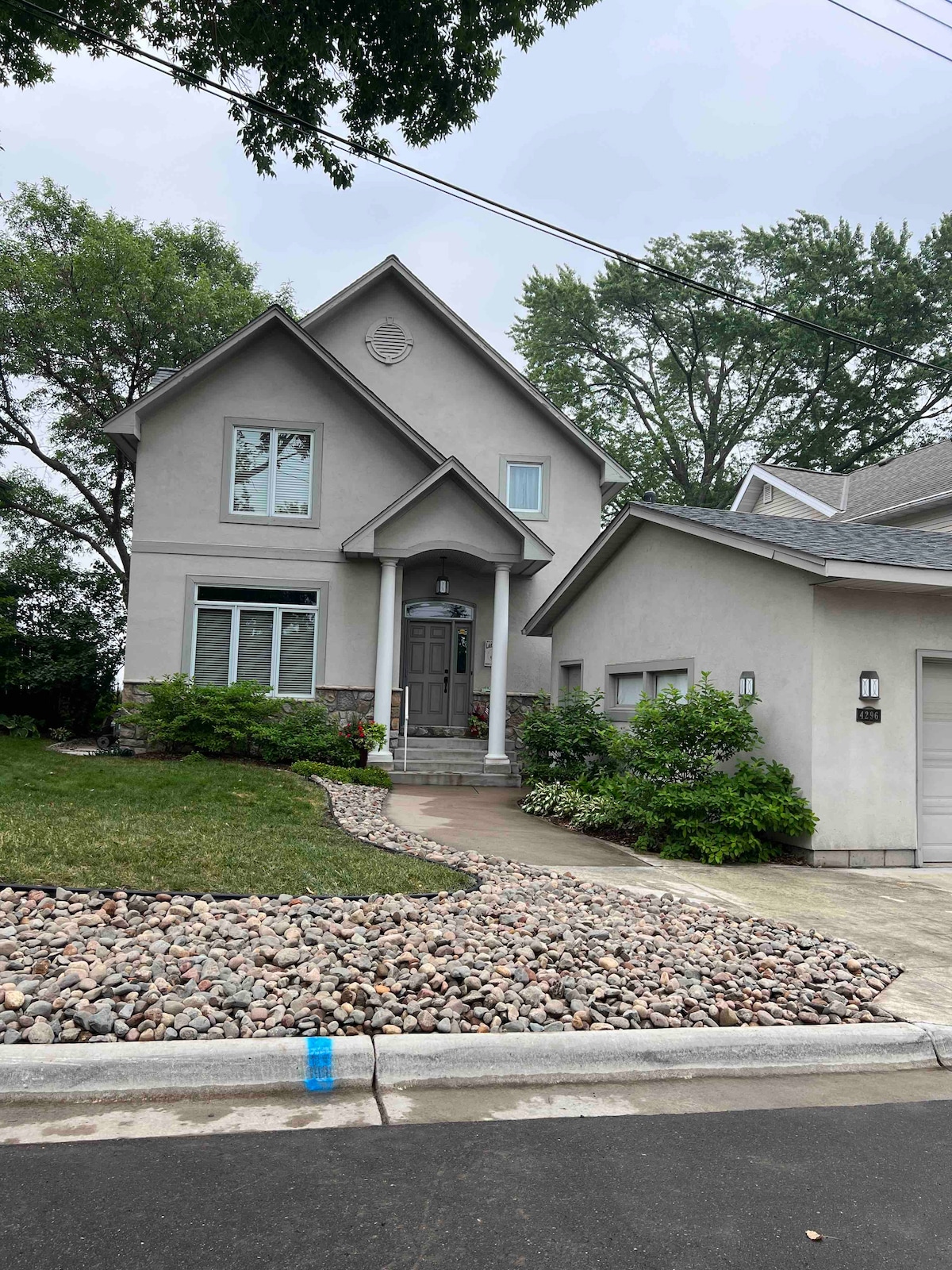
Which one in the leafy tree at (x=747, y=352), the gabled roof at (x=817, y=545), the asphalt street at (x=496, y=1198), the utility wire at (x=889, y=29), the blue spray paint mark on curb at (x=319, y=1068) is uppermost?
the leafy tree at (x=747, y=352)

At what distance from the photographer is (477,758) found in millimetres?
15227

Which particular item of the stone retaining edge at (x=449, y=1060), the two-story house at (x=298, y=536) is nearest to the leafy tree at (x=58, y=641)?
the two-story house at (x=298, y=536)

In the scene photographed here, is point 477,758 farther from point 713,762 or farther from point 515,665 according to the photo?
point 713,762

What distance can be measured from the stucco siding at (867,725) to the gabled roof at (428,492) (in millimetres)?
6860

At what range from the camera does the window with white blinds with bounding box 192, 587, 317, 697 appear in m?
15.2

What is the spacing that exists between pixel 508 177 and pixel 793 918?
27.1ft

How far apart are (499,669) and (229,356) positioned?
22.4ft

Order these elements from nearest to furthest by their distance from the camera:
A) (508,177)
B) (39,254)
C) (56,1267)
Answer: (56,1267), (508,177), (39,254)

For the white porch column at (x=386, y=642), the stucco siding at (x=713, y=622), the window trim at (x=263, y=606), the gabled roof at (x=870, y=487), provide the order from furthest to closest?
the gabled roof at (x=870, y=487), the window trim at (x=263, y=606), the white porch column at (x=386, y=642), the stucco siding at (x=713, y=622)

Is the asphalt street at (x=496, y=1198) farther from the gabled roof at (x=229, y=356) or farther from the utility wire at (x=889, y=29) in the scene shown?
the gabled roof at (x=229, y=356)

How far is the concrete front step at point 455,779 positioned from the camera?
1428cm

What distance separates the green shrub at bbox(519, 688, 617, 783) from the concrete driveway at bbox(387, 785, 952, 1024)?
57.0 inches

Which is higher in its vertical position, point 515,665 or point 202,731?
point 515,665

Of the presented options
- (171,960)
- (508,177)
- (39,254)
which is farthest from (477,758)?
(39,254)
